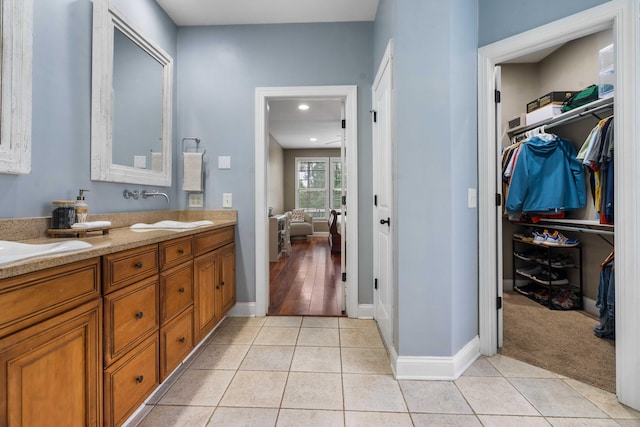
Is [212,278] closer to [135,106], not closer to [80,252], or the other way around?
[80,252]

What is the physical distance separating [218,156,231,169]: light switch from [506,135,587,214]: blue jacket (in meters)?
2.61

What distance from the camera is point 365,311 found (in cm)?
257

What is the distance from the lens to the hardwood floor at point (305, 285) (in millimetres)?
2766

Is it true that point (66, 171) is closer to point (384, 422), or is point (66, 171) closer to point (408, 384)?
point (384, 422)

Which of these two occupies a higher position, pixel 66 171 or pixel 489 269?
pixel 66 171

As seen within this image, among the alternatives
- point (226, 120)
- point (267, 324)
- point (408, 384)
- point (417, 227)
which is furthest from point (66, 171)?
point (408, 384)

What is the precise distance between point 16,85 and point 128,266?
0.94 meters

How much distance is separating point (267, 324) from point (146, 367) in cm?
117

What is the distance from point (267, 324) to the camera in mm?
2441

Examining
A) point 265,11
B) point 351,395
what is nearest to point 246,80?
point 265,11

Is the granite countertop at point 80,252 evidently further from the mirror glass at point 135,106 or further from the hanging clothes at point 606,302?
the hanging clothes at point 606,302

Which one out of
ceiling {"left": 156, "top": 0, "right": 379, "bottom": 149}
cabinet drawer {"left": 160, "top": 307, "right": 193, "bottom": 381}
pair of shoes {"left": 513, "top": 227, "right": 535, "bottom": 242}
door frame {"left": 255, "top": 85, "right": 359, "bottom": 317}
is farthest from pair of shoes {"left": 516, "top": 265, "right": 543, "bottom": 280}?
cabinet drawer {"left": 160, "top": 307, "right": 193, "bottom": 381}

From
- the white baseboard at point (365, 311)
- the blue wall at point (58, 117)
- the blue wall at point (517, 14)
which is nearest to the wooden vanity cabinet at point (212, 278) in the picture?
the blue wall at point (58, 117)

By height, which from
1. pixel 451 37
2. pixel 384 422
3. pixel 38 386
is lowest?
pixel 384 422
